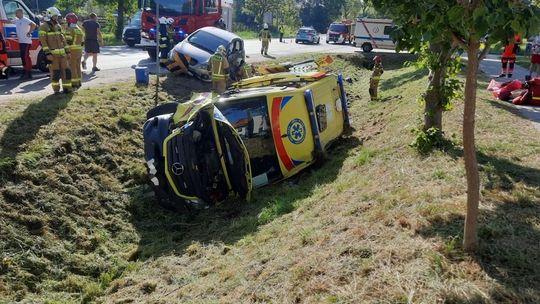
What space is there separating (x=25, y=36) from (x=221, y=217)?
7.93m

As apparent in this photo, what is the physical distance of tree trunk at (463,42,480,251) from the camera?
3.57 m

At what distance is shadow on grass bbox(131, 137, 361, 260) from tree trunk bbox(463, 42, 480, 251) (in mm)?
3024

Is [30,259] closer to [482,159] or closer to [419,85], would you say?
[482,159]

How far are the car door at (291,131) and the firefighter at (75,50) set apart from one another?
17.0 ft

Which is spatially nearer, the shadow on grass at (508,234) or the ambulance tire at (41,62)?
the shadow on grass at (508,234)

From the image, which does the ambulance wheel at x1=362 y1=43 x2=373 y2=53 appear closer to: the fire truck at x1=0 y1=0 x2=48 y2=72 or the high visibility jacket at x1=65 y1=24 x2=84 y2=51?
the fire truck at x1=0 y1=0 x2=48 y2=72

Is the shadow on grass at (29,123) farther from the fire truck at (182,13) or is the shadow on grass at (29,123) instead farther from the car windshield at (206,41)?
the fire truck at (182,13)

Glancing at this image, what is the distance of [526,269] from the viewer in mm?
3855

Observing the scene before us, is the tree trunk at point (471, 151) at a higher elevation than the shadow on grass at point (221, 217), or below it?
higher

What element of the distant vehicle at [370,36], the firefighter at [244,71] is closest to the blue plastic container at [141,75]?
the firefighter at [244,71]

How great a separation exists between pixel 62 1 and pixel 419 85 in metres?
30.8

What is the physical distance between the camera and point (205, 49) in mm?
14359

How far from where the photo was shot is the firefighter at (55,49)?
9664 mm

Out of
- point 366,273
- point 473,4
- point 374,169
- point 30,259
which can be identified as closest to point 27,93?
point 30,259
